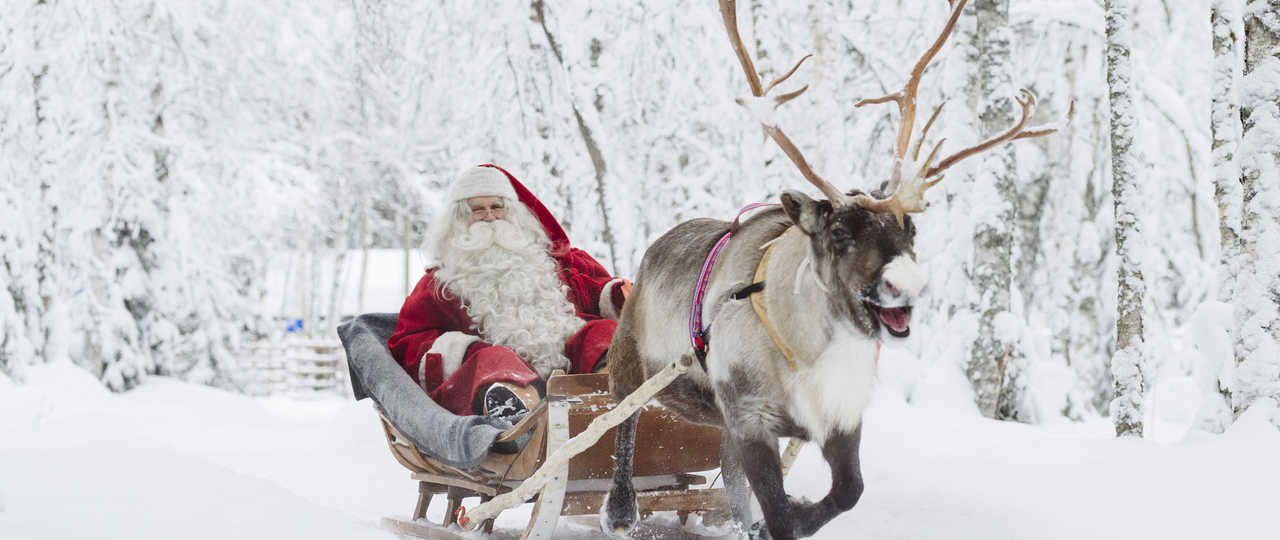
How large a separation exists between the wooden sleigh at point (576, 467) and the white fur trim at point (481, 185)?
121cm

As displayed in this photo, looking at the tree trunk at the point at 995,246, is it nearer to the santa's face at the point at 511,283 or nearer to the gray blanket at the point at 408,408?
the santa's face at the point at 511,283

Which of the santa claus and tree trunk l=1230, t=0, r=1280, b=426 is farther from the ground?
tree trunk l=1230, t=0, r=1280, b=426

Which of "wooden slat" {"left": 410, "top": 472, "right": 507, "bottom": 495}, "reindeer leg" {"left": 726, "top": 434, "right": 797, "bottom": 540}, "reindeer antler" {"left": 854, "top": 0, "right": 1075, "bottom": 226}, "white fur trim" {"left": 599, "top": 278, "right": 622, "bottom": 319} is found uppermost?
"reindeer antler" {"left": 854, "top": 0, "right": 1075, "bottom": 226}

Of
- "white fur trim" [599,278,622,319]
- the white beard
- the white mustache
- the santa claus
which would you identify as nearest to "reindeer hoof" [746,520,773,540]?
the santa claus

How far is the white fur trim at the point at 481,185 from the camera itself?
17.4ft

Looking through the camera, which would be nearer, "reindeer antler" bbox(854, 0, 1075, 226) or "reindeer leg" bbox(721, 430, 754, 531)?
"reindeer antler" bbox(854, 0, 1075, 226)

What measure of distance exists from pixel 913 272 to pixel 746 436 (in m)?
0.79

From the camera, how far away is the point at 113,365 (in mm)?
12992

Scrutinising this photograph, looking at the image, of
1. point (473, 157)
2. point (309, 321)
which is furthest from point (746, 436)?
point (309, 321)

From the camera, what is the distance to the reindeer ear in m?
3.03

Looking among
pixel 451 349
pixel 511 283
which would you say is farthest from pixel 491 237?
pixel 451 349

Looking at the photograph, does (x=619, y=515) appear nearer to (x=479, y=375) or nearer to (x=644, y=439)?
(x=644, y=439)

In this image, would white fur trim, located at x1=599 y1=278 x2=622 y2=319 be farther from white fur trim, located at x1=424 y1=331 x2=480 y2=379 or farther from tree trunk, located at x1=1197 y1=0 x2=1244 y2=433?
tree trunk, located at x1=1197 y1=0 x2=1244 y2=433

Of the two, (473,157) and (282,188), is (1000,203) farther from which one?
(282,188)
